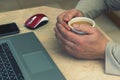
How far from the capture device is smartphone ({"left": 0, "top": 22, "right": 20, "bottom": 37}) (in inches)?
42.6

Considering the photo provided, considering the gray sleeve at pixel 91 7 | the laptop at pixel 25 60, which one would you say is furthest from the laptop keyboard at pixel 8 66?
the gray sleeve at pixel 91 7

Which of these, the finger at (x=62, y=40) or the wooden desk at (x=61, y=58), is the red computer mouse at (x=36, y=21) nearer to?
the wooden desk at (x=61, y=58)

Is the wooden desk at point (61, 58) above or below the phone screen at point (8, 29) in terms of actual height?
below

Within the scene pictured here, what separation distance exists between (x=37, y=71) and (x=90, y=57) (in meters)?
0.20

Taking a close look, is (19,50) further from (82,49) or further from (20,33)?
(82,49)

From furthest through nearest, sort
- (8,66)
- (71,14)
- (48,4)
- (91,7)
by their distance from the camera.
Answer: (48,4) → (91,7) → (71,14) → (8,66)

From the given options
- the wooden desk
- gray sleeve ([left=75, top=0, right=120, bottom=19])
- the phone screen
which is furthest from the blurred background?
the phone screen

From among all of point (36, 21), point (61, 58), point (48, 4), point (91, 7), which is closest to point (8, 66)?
point (61, 58)

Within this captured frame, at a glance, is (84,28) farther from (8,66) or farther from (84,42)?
(8,66)

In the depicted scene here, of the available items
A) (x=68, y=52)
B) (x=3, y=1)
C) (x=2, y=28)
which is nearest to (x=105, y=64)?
(x=68, y=52)

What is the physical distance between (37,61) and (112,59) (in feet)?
0.87

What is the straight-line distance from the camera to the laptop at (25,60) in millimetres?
860

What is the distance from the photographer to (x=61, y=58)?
0.96 meters

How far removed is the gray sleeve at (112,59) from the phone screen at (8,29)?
1.32ft
